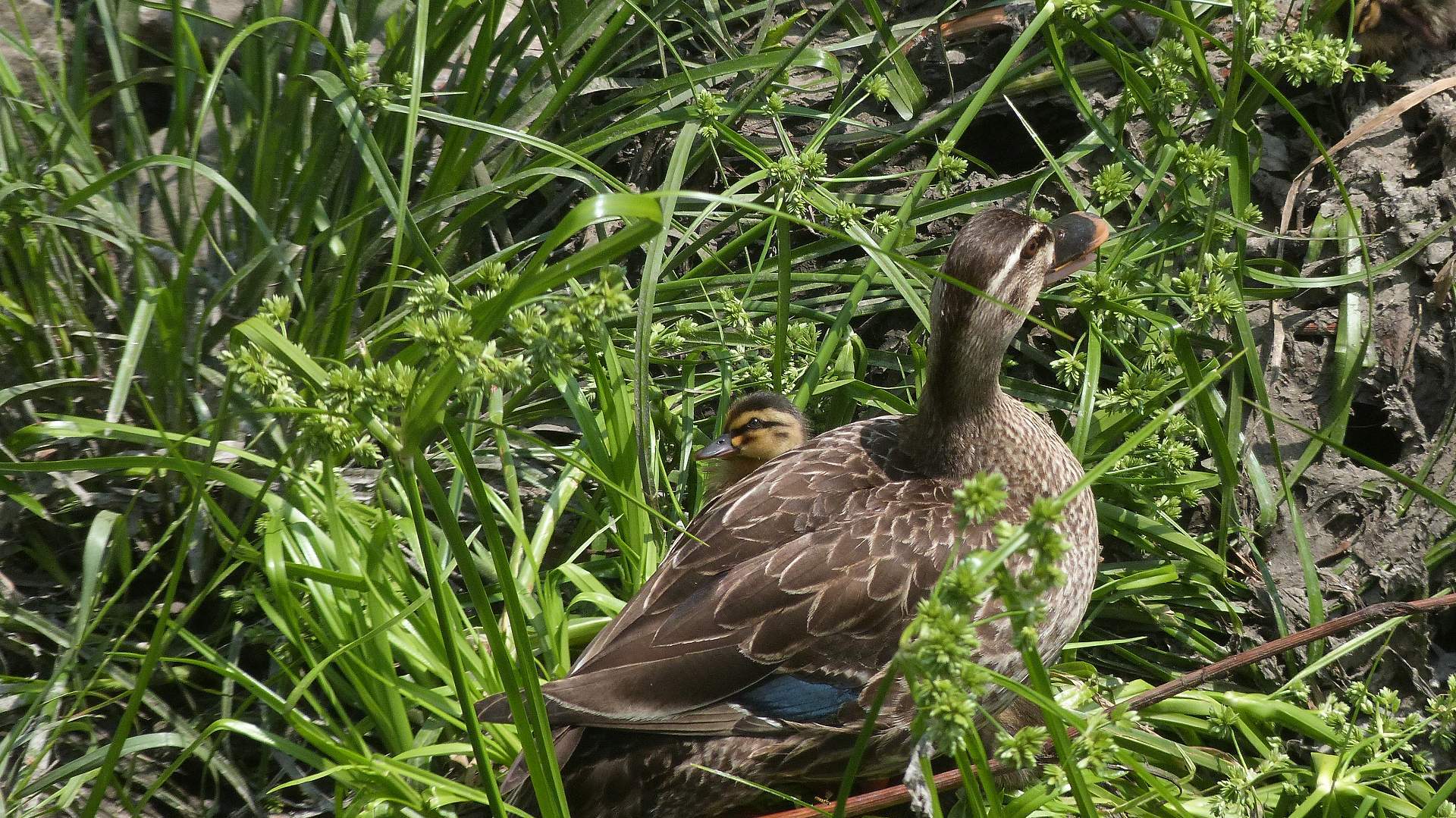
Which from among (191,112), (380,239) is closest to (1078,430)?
(380,239)

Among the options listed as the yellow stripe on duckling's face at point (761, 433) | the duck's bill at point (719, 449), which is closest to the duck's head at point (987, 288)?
the yellow stripe on duckling's face at point (761, 433)

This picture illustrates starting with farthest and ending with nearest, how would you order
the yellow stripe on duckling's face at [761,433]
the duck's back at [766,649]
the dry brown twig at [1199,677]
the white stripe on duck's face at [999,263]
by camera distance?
the yellow stripe on duckling's face at [761,433]
the white stripe on duck's face at [999,263]
the duck's back at [766,649]
the dry brown twig at [1199,677]

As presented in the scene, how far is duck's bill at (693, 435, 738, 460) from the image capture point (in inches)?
152

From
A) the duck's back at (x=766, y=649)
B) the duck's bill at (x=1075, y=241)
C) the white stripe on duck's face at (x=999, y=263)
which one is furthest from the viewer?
the duck's bill at (x=1075, y=241)

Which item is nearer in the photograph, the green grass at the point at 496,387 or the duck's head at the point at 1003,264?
the green grass at the point at 496,387

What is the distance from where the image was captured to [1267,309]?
14.2 feet

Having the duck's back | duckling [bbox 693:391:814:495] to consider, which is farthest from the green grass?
the duck's back

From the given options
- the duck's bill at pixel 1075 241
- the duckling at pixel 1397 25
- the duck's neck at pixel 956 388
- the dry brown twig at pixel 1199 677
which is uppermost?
the duckling at pixel 1397 25

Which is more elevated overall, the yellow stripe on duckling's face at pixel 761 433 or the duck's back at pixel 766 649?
the yellow stripe on duckling's face at pixel 761 433

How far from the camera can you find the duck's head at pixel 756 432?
3869 mm

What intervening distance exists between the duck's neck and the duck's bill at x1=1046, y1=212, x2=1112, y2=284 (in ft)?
0.99

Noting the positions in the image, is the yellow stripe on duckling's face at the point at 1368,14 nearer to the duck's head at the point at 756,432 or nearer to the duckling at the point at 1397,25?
the duckling at the point at 1397,25

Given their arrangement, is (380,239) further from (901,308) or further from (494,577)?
(901,308)

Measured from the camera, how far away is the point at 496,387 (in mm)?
2656
